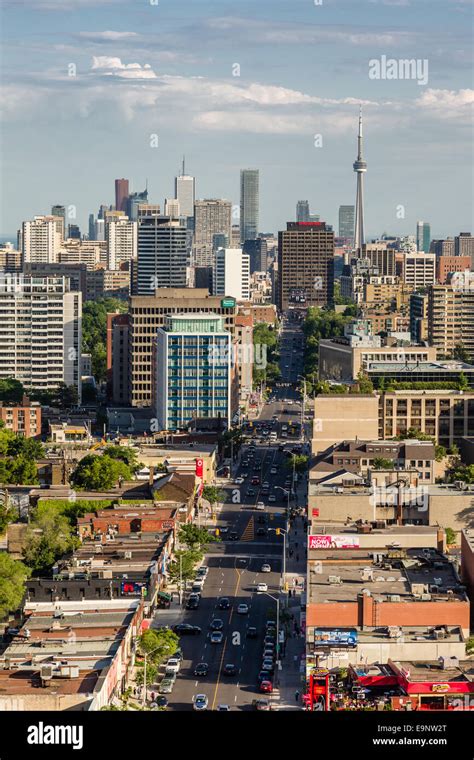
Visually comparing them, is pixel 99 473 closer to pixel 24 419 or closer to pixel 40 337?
pixel 24 419

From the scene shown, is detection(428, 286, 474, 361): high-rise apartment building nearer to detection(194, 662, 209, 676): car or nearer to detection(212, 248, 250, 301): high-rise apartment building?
detection(212, 248, 250, 301): high-rise apartment building

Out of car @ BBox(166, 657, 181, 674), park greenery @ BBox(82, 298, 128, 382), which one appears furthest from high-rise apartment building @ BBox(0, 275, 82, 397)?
car @ BBox(166, 657, 181, 674)

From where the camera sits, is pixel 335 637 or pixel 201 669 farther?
pixel 201 669

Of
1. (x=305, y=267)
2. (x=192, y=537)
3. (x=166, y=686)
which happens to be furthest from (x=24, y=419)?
(x=305, y=267)

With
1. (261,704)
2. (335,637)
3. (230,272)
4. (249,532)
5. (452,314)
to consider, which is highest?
(230,272)

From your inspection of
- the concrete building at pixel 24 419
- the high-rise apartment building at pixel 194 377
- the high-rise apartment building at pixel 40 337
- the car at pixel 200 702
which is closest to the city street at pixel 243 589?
the car at pixel 200 702

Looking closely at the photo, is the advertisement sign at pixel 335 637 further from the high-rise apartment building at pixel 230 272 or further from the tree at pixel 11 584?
the high-rise apartment building at pixel 230 272
